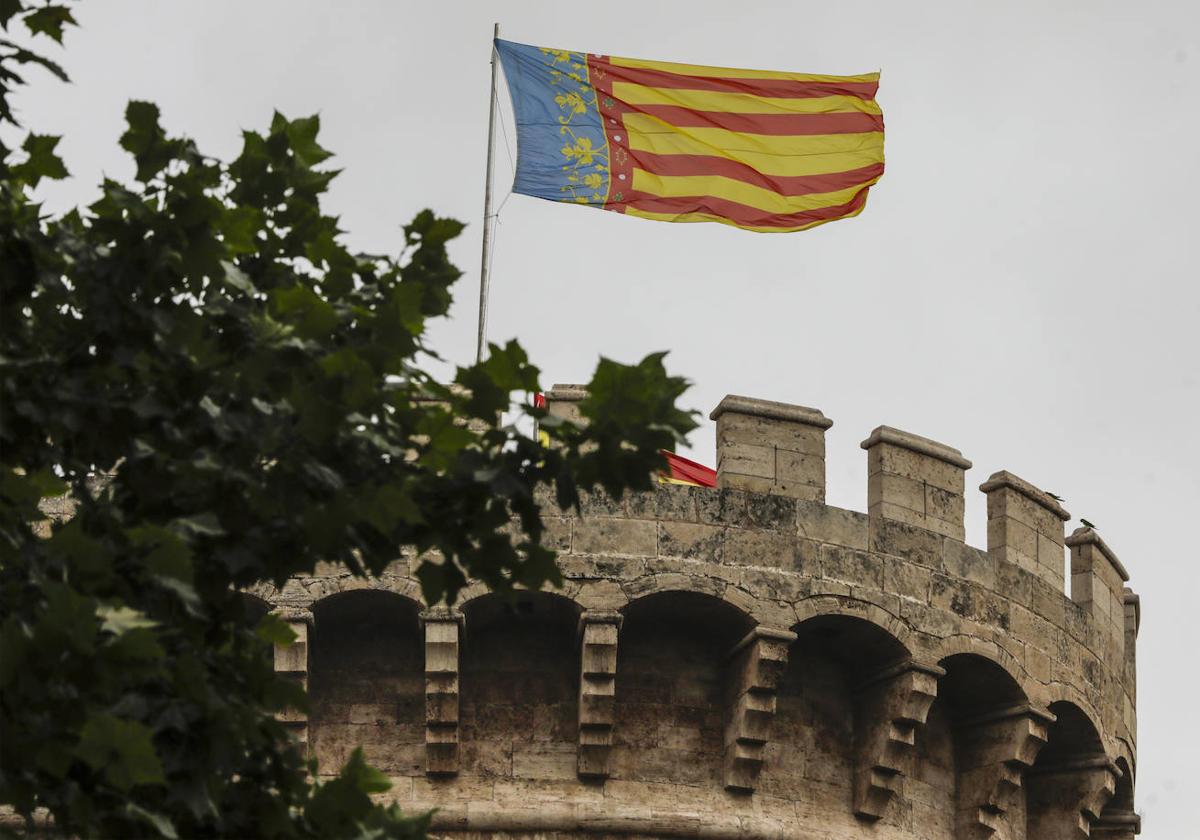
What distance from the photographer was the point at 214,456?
29.6 feet

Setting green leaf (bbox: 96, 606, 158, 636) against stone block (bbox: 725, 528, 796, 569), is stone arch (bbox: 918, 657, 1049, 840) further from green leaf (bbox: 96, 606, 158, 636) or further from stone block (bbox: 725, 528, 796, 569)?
green leaf (bbox: 96, 606, 158, 636)

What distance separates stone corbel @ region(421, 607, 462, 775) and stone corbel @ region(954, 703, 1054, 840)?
4197 millimetres

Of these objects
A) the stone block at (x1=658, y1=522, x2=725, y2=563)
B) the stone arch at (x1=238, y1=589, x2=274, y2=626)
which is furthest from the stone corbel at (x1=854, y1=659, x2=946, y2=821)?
the stone arch at (x1=238, y1=589, x2=274, y2=626)

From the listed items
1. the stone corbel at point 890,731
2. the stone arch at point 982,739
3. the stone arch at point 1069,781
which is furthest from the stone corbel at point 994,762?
the stone corbel at point 890,731

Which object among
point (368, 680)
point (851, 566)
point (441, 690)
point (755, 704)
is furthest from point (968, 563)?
point (368, 680)

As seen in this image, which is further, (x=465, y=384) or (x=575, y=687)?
(x=575, y=687)

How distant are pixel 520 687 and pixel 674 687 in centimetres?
111

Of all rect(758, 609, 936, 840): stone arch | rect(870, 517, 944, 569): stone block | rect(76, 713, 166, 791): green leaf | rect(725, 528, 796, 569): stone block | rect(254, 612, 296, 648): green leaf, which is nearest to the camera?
rect(76, 713, 166, 791): green leaf

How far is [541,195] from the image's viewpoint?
69.2ft

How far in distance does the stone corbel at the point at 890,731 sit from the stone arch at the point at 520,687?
7.34 ft

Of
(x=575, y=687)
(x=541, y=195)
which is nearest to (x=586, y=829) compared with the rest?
(x=575, y=687)

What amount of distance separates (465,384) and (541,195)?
11.6 m

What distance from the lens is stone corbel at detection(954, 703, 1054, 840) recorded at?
723 inches

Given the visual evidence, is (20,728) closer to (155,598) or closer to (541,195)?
(155,598)
